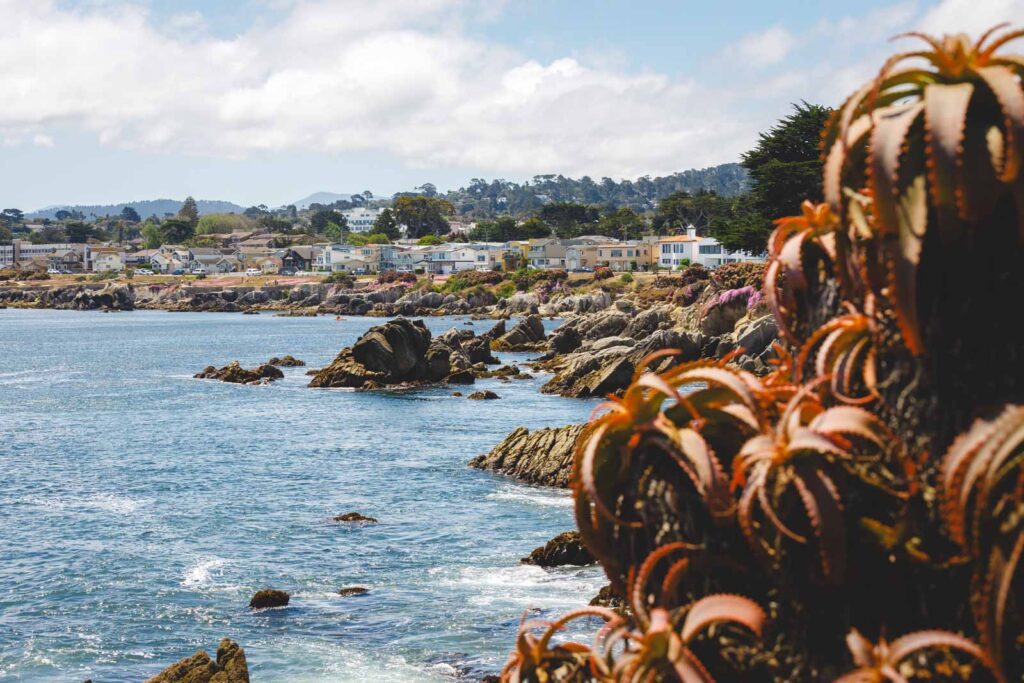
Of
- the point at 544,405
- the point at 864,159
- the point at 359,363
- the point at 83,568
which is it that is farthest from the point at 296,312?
the point at 864,159

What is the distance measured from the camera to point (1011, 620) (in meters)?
4.98

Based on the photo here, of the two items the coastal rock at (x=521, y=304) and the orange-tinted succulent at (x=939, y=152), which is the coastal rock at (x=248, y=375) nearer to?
the orange-tinted succulent at (x=939, y=152)

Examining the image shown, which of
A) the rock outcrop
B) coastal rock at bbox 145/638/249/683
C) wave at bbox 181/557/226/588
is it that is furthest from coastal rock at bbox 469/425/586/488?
the rock outcrop

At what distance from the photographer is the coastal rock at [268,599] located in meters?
25.5

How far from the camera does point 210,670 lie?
59.0 ft

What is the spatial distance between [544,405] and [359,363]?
60.7 ft

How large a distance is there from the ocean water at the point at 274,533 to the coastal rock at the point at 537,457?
86 cm

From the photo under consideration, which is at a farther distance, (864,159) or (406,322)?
(406,322)

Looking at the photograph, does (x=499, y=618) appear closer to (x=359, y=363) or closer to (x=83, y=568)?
(x=83, y=568)

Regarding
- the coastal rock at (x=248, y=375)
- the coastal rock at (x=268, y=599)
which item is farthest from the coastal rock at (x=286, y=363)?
the coastal rock at (x=268, y=599)

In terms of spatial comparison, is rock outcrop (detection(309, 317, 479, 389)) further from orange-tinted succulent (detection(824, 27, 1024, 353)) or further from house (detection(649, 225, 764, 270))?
house (detection(649, 225, 764, 270))

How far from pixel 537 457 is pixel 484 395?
24.9m

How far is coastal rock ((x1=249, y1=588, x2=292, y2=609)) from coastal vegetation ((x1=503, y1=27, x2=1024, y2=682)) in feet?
69.0

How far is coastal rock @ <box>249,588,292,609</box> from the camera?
25531 mm
